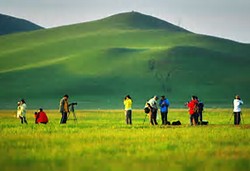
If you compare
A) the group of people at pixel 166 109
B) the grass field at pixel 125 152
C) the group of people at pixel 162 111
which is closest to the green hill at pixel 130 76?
the group of people at pixel 162 111

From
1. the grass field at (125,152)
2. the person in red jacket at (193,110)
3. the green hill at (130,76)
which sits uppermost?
the green hill at (130,76)

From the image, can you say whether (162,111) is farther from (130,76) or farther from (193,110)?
(130,76)

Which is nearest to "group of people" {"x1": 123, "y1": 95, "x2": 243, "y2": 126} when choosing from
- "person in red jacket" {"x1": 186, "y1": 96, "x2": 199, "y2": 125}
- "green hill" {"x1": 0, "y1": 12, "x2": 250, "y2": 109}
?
"person in red jacket" {"x1": 186, "y1": 96, "x2": 199, "y2": 125}

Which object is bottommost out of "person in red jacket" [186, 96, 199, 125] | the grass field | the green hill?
the grass field

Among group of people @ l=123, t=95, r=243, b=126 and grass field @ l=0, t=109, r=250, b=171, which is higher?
group of people @ l=123, t=95, r=243, b=126

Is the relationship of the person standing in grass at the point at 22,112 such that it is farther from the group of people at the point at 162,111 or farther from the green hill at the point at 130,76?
the green hill at the point at 130,76

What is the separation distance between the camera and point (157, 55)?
617 feet

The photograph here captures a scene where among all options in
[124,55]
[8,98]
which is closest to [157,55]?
[124,55]

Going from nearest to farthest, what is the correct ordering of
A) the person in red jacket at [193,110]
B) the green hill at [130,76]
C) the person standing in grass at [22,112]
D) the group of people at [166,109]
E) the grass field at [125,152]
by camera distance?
the grass field at [125,152], the person in red jacket at [193,110], the group of people at [166,109], the person standing in grass at [22,112], the green hill at [130,76]

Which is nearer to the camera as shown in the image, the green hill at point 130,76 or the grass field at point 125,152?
the grass field at point 125,152

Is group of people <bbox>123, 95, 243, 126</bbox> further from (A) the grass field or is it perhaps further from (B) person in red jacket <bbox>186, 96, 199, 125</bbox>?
(A) the grass field

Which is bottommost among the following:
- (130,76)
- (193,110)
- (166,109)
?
(193,110)

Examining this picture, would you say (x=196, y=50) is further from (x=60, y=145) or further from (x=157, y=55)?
(x=60, y=145)

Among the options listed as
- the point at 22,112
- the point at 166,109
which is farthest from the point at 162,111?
the point at 22,112
